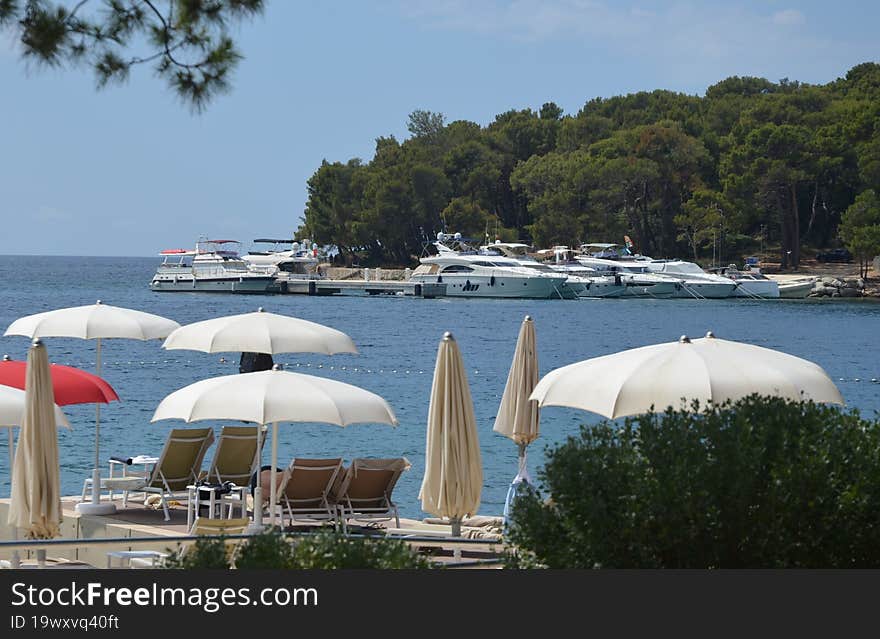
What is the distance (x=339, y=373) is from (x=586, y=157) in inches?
1974

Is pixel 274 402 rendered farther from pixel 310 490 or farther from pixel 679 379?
pixel 679 379

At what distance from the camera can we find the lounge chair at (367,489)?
9.90 m

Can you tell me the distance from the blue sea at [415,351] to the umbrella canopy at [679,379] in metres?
0.92

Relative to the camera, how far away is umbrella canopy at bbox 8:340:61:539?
8039mm

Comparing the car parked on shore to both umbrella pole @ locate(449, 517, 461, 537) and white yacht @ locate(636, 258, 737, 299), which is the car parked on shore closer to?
white yacht @ locate(636, 258, 737, 299)

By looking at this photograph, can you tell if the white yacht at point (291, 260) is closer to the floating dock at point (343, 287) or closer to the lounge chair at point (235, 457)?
the floating dock at point (343, 287)

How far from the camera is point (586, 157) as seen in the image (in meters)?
84.1

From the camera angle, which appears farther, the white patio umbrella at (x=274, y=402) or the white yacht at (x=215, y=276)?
the white yacht at (x=215, y=276)

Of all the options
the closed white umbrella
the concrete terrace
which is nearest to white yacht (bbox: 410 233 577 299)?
the concrete terrace

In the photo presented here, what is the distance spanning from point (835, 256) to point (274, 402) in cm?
7762

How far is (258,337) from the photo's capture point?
10.6 meters

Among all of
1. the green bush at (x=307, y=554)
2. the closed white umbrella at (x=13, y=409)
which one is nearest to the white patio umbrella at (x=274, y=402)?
the closed white umbrella at (x=13, y=409)

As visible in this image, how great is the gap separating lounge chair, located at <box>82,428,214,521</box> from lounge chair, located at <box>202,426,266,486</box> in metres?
0.13

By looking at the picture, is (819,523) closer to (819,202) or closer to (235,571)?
(235,571)
